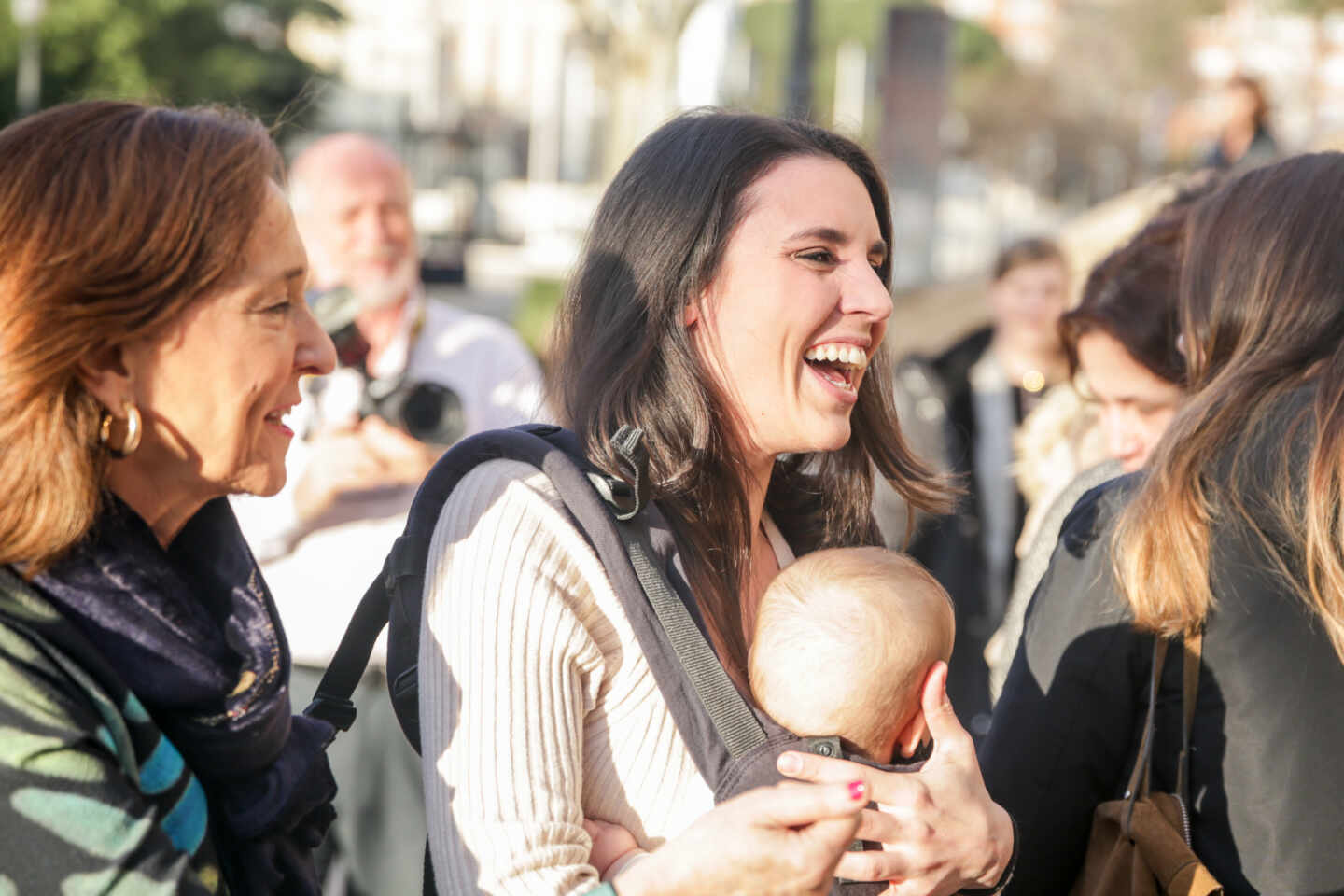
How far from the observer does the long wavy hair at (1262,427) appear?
2266 millimetres

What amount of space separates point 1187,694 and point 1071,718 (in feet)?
0.66

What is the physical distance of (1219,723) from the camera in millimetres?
2338

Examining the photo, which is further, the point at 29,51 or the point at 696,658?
the point at 29,51

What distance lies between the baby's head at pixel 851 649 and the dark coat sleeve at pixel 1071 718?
0.40 m

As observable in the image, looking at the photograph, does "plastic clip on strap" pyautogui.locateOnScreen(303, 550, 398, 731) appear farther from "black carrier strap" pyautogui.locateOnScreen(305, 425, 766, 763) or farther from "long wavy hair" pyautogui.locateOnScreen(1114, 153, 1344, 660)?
"long wavy hair" pyautogui.locateOnScreen(1114, 153, 1344, 660)

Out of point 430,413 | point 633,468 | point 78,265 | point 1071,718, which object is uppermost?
point 78,265

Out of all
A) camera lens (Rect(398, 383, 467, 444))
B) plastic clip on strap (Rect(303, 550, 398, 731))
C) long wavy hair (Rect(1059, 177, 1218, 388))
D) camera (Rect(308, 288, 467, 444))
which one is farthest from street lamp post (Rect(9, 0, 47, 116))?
plastic clip on strap (Rect(303, 550, 398, 731))

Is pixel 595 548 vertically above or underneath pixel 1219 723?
above

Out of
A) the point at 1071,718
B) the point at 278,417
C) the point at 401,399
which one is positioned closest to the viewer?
the point at 278,417

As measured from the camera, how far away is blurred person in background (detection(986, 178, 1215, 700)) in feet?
11.0

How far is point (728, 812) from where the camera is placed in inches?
66.7

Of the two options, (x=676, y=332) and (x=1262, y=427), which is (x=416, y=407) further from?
(x=1262, y=427)

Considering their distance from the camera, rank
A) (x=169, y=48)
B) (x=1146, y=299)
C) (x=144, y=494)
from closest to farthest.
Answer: (x=144, y=494)
(x=1146, y=299)
(x=169, y=48)

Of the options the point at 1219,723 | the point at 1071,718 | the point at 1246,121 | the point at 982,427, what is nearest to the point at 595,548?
the point at 1071,718
